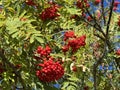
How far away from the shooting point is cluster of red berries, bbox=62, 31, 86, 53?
14.3 ft

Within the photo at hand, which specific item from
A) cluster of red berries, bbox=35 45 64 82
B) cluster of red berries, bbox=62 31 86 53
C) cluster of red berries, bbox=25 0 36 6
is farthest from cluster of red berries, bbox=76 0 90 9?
cluster of red berries, bbox=35 45 64 82

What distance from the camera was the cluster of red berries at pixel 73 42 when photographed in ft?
14.3

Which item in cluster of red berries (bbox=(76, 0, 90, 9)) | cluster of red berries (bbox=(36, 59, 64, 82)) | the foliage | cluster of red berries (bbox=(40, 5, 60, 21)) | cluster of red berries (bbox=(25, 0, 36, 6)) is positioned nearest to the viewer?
cluster of red berries (bbox=(36, 59, 64, 82))

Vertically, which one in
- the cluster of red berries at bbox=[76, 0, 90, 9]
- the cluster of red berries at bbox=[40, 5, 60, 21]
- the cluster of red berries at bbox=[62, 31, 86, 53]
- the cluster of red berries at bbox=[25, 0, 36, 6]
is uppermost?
the cluster of red berries at bbox=[25, 0, 36, 6]

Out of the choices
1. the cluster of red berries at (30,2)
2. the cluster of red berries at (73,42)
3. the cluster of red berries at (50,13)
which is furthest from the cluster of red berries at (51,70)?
the cluster of red berries at (30,2)

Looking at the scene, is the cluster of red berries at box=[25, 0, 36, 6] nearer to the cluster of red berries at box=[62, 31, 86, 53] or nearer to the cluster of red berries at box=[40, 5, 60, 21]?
the cluster of red berries at box=[40, 5, 60, 21]

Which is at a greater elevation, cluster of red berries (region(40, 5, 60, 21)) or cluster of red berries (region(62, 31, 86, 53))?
cluster of red berries (region(40, 5, 60, 21))

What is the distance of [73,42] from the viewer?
4379 millimetres

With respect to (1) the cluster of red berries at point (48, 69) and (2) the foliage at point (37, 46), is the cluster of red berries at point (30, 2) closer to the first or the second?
(2) the foliage at point (37, 46)

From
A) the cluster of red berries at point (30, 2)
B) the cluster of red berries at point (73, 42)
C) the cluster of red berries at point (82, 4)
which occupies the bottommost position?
the cluster of red berries at point (73, 42)

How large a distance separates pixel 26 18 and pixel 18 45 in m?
0.34

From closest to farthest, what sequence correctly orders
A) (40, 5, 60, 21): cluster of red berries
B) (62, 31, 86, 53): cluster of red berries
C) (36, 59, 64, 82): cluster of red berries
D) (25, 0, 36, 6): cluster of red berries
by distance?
(36, 59, 64, 82): cluster of red berries, (62, 31, 86, 53): cluster of red berries, (40, 5, 60, 21): cluster of red berries, (25, 0, 36, 6): cluster of red berries

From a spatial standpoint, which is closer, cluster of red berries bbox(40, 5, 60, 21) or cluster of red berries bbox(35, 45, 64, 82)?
cluster of red berries bbox(35, 45, 64, 82)

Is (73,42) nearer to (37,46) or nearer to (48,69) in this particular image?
(37,46)
